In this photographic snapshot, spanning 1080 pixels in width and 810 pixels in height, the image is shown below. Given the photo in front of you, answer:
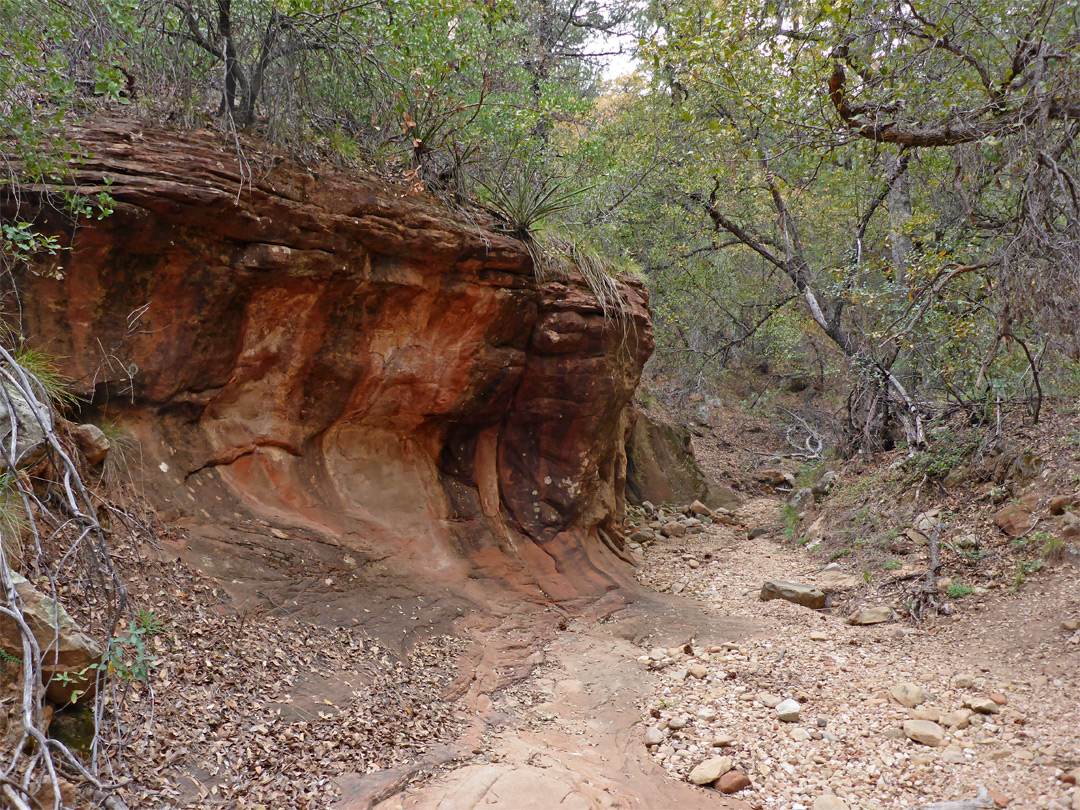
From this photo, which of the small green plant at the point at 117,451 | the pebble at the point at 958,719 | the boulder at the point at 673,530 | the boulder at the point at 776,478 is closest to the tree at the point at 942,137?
the pebble at the point at 958,719

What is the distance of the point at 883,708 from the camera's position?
4621 mm

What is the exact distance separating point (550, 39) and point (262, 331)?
9338 mm

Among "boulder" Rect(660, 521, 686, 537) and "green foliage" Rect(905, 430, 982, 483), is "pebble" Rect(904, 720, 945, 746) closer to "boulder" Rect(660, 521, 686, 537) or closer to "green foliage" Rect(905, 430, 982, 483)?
"green foliage" Rect(905, 430, 982, 483)

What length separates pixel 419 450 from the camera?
7.04m

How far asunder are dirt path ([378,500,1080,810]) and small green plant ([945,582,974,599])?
182 mm

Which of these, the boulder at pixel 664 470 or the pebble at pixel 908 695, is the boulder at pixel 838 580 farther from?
the boulder at pixel 664 470

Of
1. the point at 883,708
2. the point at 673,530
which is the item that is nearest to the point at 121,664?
the point at 883,708

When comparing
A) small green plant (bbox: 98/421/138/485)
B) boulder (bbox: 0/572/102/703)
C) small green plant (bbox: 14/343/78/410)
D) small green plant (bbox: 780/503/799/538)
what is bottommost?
small green plant (bbox: 780/503/799/538)

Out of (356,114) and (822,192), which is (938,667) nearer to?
(356,114)

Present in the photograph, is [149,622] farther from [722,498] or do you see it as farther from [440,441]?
[722,498]

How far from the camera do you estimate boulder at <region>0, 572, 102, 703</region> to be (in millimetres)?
2807

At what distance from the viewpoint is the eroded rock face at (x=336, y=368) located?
4965 millimetres

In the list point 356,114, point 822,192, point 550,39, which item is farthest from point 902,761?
point 550,39

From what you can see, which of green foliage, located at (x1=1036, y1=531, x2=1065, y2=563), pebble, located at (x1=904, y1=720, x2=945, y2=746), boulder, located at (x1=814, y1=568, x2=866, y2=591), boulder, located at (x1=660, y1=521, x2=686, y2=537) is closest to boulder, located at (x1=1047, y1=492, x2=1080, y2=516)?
green foliage, located at (x1=1036, y1=531, x2=1065, y2=563)
